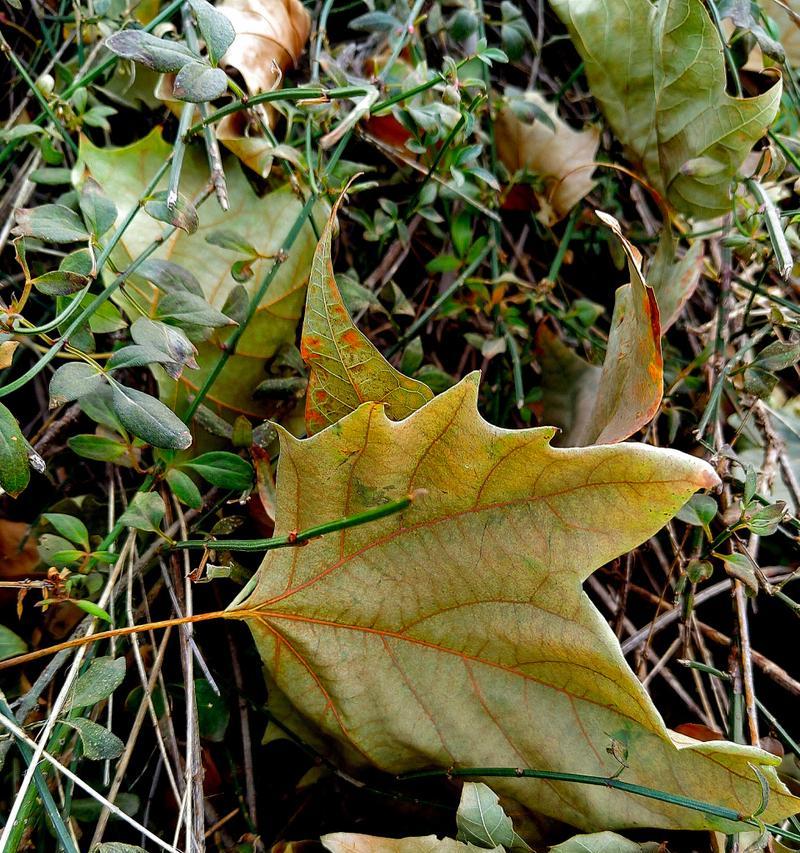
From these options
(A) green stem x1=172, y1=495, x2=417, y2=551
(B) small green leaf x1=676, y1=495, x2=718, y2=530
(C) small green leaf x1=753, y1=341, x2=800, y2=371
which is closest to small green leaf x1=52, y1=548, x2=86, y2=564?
(A) green stem x1=172, y1=495, x2=417, y2=551

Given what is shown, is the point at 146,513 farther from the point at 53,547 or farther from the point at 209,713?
the point at 209,713

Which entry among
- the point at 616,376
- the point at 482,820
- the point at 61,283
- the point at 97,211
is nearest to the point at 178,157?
the point at 97,211

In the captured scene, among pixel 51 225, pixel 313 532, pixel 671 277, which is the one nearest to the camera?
pixel 313 532

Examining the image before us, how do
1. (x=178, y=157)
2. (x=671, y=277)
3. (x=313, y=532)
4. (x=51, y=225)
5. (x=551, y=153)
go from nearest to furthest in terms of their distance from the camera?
1. (x=313, y=532)
2. (x=51, y=225)
3. (x=178, y=157)
4. (x=671, y=277)
5. (x=551, y=153)

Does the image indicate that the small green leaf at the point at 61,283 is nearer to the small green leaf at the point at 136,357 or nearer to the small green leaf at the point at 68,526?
the small green leaf at the point at 136,357

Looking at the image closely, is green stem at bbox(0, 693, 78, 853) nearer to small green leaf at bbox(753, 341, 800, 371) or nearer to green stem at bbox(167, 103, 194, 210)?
green stem at bbox(167, 103, 194, 210)

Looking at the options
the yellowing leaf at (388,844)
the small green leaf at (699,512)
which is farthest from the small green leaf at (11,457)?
the small green leaf at (699,512)

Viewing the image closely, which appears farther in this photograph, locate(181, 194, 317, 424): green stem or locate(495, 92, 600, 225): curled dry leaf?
locate(495, 92, 600, 225): curled dry leaf
